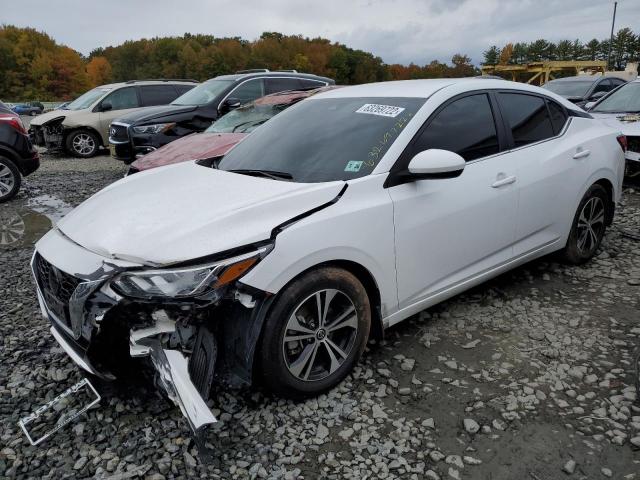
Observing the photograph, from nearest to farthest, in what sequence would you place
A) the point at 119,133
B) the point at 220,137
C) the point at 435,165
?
the point at 435,165, the point at 220,137, the point at 119,133

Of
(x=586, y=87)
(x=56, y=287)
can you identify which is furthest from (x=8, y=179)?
(x=586, y=87)

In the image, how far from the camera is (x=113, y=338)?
92.9 inches

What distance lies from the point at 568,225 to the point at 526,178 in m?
0.81

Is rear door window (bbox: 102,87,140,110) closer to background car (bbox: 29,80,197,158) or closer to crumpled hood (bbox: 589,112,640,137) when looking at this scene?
background car (bbox: 29,80,197,158)

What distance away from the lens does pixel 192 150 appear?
6.11 meters

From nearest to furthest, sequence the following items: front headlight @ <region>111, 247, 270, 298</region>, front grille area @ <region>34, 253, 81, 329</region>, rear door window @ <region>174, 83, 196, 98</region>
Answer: front headlight @ <region>111, 247, 270, 298</region>, front grille area @ <region>34, 253, 81, 329</region>, rear door window @ <region>174, 83, 196, 98</region>

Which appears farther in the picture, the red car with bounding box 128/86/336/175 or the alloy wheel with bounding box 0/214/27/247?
the red car with bounding box 128/86/336/175

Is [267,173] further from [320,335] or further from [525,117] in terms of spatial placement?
[525,117]

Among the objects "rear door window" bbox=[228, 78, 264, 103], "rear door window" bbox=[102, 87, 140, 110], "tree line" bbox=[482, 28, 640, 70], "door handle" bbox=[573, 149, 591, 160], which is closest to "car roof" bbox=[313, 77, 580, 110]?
"door handle" bbox=[573, 149, 591, 160]

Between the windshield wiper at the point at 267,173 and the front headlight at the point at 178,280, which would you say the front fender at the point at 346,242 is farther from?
the windshield wiper at the point at 267,173

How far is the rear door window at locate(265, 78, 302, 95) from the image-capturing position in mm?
9398

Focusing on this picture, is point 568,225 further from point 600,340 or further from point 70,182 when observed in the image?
point 70,182

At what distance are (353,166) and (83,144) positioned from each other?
10946 millimetres

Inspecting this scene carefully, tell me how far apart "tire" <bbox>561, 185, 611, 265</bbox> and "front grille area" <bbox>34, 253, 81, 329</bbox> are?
3.74 meters
